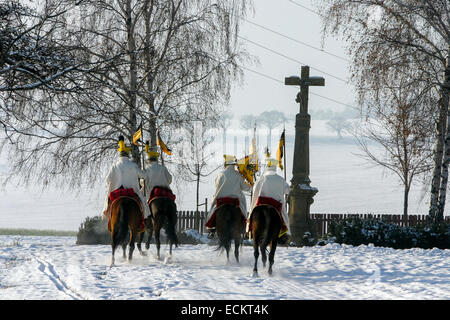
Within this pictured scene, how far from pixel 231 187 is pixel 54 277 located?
382 cm

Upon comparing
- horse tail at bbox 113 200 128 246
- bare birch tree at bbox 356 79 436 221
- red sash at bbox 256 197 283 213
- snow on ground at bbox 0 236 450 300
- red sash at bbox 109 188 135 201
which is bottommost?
snow on ground at bbox 0 236 450 300

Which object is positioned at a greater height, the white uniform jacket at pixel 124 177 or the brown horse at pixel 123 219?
the white uniform jacket at pixel 124 177

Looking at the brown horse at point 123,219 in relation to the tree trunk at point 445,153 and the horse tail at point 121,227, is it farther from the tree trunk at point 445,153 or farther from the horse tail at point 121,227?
the tree trunk at point 445,153

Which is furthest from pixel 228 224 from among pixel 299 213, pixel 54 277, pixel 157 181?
pixel 299 213

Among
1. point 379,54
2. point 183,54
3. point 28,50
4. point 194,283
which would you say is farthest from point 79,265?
point 379,54

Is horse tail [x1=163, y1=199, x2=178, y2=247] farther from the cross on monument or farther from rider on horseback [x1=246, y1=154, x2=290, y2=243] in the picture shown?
the cross on monument

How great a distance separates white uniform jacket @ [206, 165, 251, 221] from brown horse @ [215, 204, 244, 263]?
8.1 inches

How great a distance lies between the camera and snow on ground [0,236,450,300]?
355 inches

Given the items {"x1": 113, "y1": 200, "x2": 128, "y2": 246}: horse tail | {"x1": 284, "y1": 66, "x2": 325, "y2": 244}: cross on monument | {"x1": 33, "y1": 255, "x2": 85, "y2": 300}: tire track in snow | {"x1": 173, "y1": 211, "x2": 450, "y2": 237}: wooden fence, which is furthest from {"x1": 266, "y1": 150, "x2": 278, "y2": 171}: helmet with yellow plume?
{"x1": 173, "y1": 211, "x2": 450, "y2": 237}: wooden fence

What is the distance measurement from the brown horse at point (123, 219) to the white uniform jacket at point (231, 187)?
145 cm

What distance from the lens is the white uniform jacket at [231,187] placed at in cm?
1249

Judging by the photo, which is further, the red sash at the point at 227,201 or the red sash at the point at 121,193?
the red sash at the point at 227,201

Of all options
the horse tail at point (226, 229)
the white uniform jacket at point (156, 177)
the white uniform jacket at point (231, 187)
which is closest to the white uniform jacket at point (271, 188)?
the horse tail at point (226, 229)

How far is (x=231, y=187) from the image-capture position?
1250 cm
